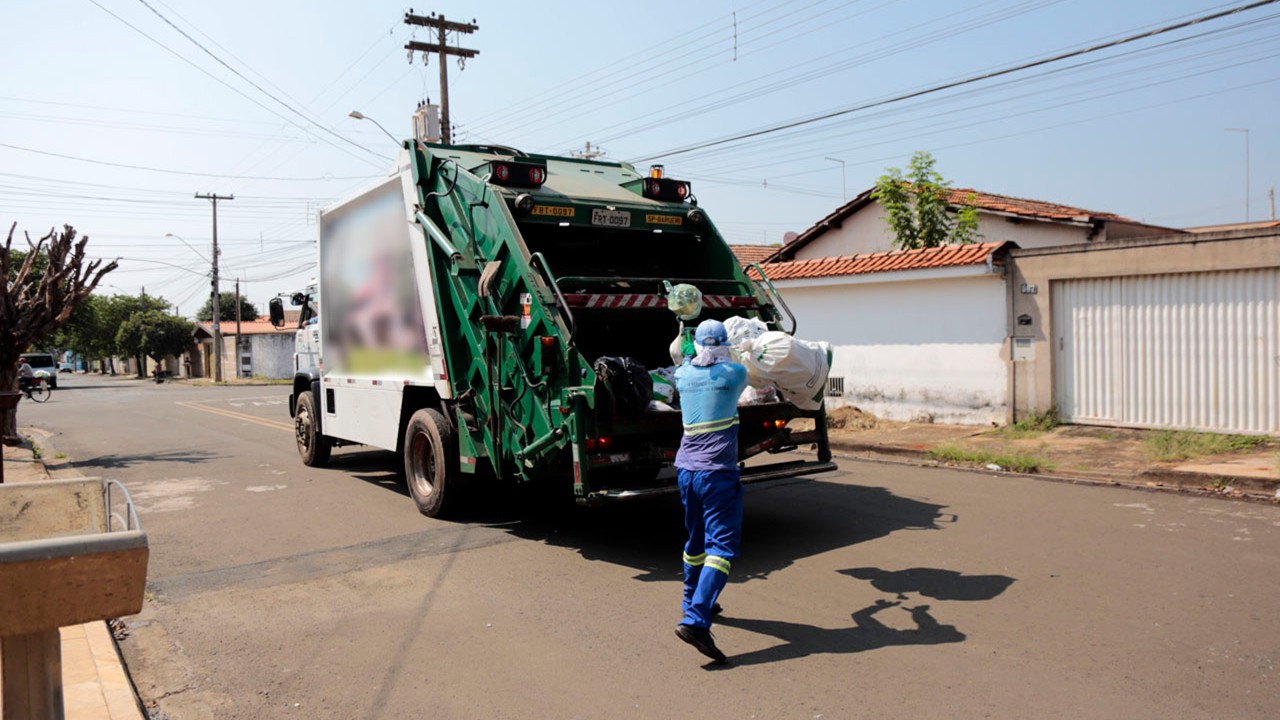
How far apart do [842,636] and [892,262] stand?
9888 mm

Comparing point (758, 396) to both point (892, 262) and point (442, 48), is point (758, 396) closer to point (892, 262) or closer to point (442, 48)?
point (892, 262)

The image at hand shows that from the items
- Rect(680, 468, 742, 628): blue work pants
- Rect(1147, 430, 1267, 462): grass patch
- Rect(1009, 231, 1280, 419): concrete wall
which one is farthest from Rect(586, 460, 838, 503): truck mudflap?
Rect(1009, 231, 1280, 419): concrete wall

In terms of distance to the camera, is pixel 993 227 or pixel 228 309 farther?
pixel 228 309

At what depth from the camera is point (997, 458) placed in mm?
10172

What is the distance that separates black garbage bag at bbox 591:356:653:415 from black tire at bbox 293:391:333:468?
598 cm

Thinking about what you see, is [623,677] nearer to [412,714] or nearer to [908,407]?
[412,714]

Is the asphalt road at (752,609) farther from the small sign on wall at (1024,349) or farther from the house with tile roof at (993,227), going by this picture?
the house with tile roof at (993,227)

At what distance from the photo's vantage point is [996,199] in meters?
20.2

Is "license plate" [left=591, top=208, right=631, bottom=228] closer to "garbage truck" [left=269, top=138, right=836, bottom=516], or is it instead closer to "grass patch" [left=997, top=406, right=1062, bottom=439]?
"garbage truck" [left=269, top=138, right=836, bottom=516]

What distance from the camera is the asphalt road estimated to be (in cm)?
418

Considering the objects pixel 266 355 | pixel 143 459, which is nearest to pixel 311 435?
pixel 143 459

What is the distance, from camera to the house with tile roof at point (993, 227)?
16.7 m

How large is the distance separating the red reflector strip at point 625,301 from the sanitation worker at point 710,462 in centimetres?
175

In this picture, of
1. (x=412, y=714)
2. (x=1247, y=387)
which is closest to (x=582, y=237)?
(x=412, y=714)
